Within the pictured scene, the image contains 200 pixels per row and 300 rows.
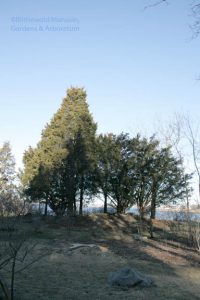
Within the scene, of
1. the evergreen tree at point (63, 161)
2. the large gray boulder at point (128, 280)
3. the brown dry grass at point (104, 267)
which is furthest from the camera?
the evergreen tree at point (63, 161)

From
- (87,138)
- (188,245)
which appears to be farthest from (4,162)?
(188,245)

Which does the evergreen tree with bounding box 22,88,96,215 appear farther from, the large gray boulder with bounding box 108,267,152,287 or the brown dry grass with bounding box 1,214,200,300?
the large gray boulder with bounding box 108,267,152,287

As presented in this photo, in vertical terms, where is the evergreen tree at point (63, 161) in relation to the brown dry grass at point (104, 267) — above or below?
above

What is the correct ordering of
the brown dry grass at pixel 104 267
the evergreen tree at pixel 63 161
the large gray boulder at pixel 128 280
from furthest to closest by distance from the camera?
the evergreen tree at pixel 63 161 < the large gray boulder at pixel 128 280 < the brown dry grass at pixel 104 267

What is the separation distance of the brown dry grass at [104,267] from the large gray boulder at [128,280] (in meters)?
0.20

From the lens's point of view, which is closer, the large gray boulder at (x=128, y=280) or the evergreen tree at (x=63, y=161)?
the large gray boulder at (x=128, y=280)

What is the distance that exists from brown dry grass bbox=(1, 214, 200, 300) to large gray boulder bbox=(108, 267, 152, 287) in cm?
20

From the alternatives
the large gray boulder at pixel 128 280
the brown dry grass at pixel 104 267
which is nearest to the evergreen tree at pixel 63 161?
the brown dry grass at pixel 104 267

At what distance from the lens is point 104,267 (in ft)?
31.5

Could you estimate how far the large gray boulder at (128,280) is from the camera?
7.38m

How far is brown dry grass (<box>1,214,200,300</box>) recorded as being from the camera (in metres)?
6.89

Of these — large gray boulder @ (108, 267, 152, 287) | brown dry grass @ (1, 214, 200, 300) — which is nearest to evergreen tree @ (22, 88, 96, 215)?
brown dry grass @ (1, 214, 200, 300)

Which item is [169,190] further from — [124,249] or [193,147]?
[124,249]

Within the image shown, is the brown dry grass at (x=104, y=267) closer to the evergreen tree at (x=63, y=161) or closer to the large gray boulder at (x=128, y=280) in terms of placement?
the large gray boulder at (x=128, y=280)
